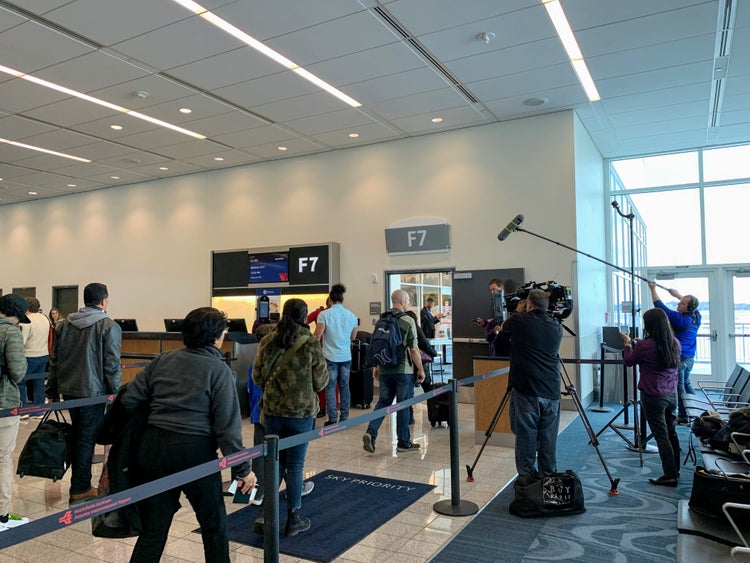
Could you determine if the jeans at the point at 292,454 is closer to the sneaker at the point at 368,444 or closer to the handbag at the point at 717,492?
the sneaker at the point at 368,444

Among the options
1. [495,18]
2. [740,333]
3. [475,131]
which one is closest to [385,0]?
[495,18]

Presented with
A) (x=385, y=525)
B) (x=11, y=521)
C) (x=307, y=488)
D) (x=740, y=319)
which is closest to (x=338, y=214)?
(x=307, y=488)

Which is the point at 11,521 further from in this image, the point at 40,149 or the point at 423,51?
the point at 40,149

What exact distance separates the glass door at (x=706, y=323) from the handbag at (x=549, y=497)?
7.03 meters

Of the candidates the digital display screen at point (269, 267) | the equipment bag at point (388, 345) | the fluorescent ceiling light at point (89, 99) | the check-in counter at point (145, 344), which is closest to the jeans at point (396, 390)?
the equipment bag at point (388, 345)

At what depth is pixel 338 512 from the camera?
3822 mm

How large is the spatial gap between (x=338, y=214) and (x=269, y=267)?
160 cm

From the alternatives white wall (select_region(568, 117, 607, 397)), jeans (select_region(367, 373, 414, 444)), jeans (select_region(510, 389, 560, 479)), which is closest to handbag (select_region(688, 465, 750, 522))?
jeans (select_region(510, 389, 560, 479))

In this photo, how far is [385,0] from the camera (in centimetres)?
484

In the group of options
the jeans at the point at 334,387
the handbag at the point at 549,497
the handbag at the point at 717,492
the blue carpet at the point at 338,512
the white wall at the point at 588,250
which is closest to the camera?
the handbag at the point at 717,492

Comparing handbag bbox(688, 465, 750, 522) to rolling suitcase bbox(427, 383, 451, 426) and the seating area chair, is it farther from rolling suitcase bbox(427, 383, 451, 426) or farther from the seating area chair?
rolling suitcase bbox(427, 383, 451, 426)

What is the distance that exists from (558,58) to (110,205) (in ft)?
32.1

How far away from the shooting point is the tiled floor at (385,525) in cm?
318

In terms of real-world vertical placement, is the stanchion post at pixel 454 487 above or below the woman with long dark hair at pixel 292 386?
below
